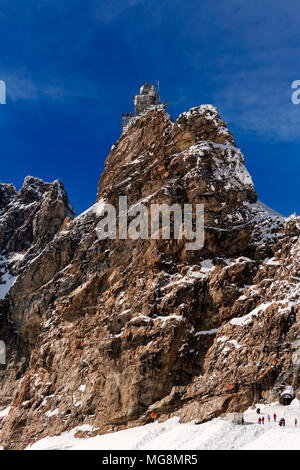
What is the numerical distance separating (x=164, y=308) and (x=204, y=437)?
65.0ft

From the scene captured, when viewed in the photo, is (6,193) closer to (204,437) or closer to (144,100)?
(144,100)

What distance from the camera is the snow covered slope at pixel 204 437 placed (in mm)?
45406

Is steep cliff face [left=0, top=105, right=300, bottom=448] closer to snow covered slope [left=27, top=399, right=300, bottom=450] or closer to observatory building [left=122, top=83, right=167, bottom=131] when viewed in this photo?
snow covered slope [left=27, top=399, right=300, bottom=450]

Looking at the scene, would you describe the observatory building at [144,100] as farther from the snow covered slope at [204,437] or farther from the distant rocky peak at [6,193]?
the snow covered slope at [204,437]

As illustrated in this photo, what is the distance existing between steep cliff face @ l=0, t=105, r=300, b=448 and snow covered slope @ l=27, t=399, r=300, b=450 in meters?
2.18

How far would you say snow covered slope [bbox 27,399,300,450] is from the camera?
1788 inches

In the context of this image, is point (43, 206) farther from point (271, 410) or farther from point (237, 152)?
point (271, 410)

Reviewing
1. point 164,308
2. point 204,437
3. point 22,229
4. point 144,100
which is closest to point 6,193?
point 22,229

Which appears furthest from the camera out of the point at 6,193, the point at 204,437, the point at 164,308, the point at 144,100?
the point at 6,193

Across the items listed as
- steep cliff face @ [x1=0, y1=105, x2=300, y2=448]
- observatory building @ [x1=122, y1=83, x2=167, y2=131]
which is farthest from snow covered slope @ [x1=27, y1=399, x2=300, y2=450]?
observatory building @ [x1=122, y1=83, x2=167, y2=131]

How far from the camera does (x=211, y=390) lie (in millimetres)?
58375

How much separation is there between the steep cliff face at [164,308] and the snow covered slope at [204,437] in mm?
2179

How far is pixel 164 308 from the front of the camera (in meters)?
65.9
